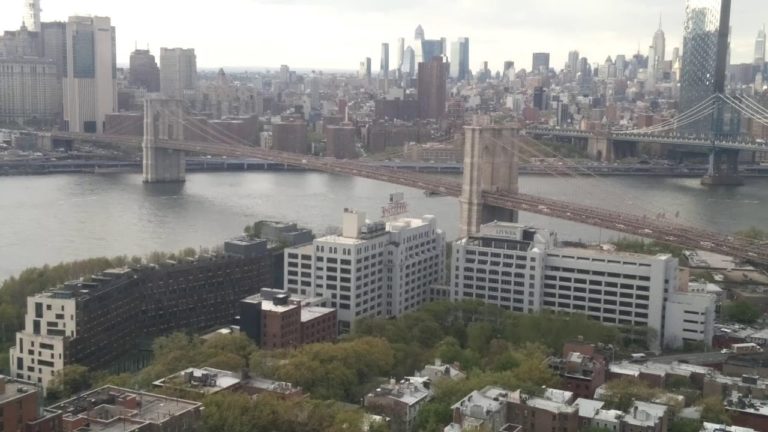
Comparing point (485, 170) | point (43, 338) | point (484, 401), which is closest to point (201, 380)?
point (484, 401)

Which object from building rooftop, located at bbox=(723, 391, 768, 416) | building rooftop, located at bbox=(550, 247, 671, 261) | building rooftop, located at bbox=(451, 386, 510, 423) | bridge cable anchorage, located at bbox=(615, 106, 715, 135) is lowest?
building rooftop, located at bbox=(723, 391, 768, 416)

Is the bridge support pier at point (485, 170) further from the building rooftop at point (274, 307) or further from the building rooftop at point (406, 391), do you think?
the building rooftop at point (406, 391)

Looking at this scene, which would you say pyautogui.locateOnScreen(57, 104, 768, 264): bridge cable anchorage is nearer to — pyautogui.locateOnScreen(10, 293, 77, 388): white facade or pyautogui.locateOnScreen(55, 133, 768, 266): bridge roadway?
pyautogui.locateOnScreen(55, 133, 768, 266): bridge roadway

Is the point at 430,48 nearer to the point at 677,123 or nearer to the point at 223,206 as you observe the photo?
the point at 677,123

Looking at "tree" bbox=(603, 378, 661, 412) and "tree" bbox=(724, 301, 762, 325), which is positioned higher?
"tree" bbox=(603, 378, 661, 412)

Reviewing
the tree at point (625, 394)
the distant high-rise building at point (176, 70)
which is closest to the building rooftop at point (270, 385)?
the tree at point (625, 394)

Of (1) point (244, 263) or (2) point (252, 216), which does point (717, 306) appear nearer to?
(1) point (244, 263)

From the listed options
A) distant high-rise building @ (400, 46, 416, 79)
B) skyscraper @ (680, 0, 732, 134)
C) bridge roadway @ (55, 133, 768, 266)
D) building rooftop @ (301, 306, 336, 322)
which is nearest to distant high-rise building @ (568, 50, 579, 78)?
distant high-rise building @ (400, 46, 416, 79)
